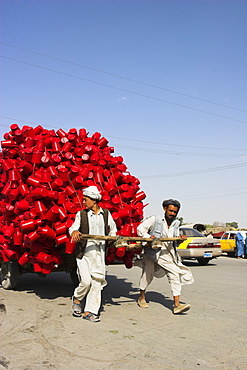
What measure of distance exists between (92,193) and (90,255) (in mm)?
947

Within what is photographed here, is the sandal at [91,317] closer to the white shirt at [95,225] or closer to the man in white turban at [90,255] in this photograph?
the man in white turban at [90,255]

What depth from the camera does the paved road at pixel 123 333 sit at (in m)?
4.45

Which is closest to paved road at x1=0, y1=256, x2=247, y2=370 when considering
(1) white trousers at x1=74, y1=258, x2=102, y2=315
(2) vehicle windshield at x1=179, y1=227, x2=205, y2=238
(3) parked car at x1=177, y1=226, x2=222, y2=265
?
(1) white trousers at x1=74, y1=258, x2=102, y2=315

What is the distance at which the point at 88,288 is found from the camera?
21.1 ft

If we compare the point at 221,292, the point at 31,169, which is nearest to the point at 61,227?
the point at 31,169

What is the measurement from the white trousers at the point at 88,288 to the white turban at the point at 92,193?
0.97 meters

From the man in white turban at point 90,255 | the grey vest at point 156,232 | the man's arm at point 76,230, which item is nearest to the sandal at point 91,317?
the man in white turban at point 90,255

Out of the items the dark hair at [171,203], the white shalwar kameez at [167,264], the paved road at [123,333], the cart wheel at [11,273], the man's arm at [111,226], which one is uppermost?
the dark hair at [171,203]

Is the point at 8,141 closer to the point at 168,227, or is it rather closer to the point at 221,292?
the point at 168,227

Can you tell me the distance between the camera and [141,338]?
5.36m

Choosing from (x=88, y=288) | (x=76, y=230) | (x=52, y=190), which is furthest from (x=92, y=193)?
(x=88, y=288)

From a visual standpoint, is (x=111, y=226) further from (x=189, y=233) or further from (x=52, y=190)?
(x=189, y=233)

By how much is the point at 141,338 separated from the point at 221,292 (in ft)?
14.4

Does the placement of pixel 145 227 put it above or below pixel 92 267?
above
